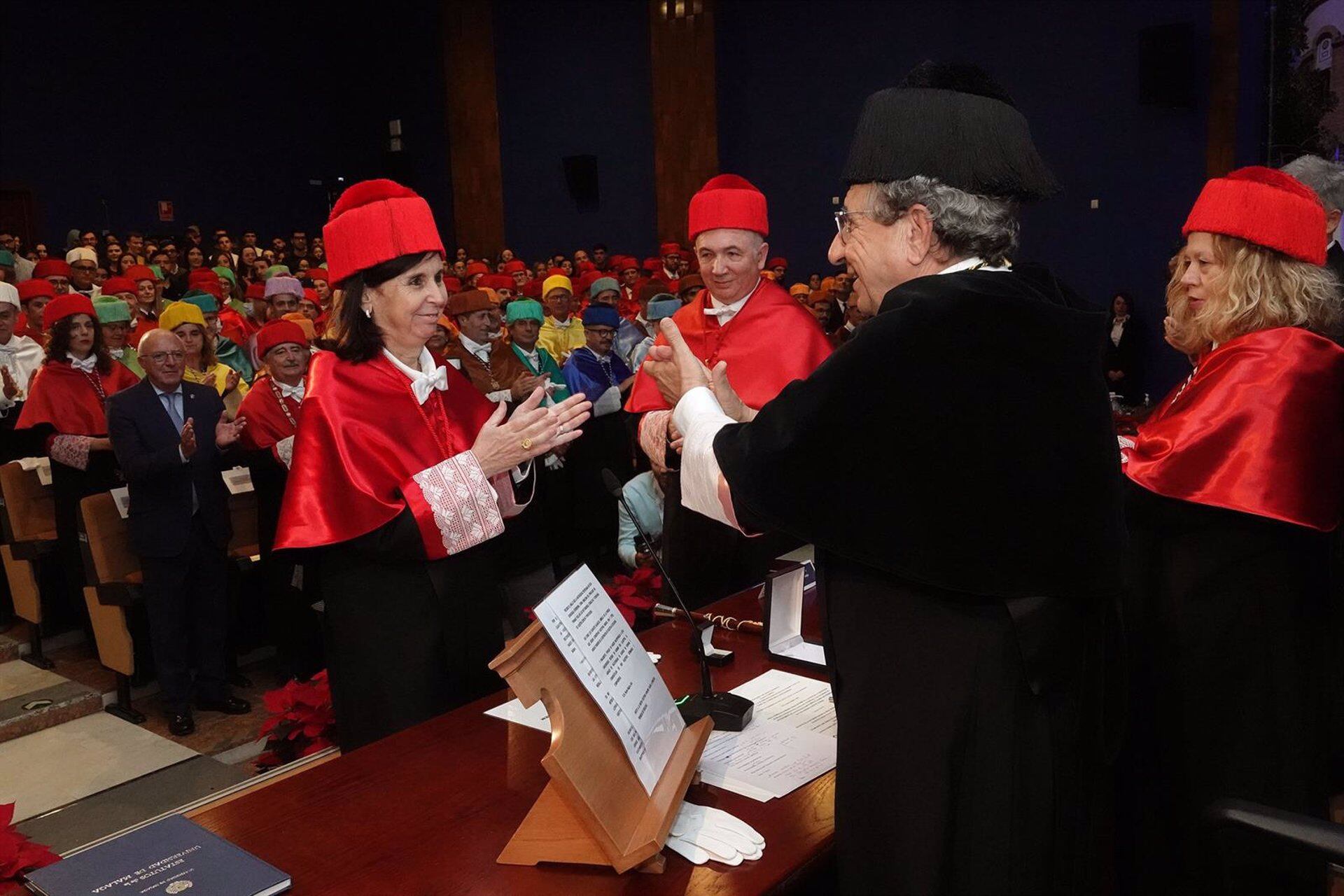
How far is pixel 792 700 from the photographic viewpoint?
213 centimetres

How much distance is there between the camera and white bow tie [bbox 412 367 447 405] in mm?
2543

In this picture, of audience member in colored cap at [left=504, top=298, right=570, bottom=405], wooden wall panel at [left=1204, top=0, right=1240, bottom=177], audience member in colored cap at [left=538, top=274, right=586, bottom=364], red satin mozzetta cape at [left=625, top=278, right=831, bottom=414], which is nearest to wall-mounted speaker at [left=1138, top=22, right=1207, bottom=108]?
wooden wall panel at [left=1204, top=0, right=1240, bottom=177]

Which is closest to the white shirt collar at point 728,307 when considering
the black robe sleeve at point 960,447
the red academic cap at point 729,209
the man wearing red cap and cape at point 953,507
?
the red academic cap at point 729,209

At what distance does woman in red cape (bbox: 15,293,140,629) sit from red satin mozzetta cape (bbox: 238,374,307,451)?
636mm

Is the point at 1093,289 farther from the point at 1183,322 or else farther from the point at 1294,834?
the point at 1294,834

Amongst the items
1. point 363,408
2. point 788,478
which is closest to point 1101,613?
point 788,478

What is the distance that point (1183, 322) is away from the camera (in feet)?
8.81

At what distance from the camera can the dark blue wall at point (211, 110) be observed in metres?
17.6

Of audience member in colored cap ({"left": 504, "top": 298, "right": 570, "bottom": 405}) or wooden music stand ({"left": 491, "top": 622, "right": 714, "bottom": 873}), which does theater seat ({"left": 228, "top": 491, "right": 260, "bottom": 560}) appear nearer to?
audience member in colored cap ({"left": 504, "top": 298, "right": 570, "bottom": 405})

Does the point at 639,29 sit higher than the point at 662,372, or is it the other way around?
the point at 639,29

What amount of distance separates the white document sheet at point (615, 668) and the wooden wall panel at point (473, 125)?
61.1 ft

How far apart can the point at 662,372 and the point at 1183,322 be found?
151cm

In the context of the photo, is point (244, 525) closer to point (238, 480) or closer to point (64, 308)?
point (238, 480)

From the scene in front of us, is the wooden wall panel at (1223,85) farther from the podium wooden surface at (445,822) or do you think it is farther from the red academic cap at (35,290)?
the podium wooden surface at (445,822)
